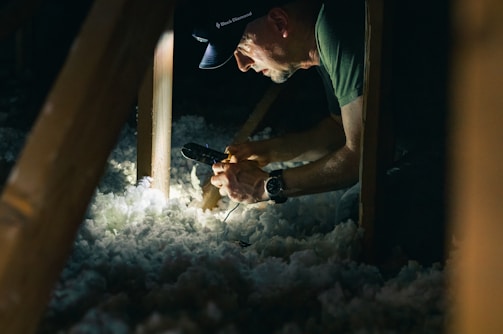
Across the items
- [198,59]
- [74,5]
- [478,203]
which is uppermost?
[74,5]

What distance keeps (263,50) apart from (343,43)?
0.39m

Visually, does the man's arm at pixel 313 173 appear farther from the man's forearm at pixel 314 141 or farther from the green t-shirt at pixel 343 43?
the man's forearm at pixel 314 141

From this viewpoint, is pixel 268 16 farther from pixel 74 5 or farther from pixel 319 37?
pixel 74 5

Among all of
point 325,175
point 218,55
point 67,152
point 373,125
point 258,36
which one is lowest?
point 67,152

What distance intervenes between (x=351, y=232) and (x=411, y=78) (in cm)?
86

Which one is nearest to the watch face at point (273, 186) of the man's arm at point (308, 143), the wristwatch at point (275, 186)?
the wristwatch at point (275, 186)

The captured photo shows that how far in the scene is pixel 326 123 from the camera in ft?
9.78

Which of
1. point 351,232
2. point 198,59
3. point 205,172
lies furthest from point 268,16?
point 198,59

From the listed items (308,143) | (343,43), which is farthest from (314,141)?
(343,43)

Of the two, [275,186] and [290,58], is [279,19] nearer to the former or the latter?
[290,58]

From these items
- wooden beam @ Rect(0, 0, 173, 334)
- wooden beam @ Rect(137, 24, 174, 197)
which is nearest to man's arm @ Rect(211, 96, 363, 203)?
wooden beam @ Rect(137, 24, 174, 197)

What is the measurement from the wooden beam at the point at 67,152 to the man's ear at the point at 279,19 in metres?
1.37

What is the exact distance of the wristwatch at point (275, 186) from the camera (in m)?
2.50

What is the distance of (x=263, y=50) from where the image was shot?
270cm
